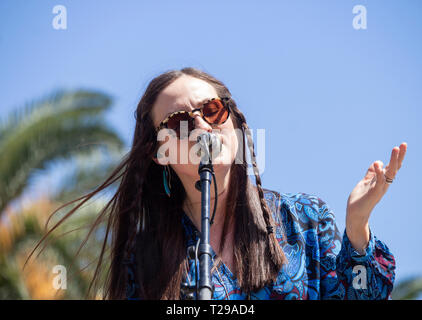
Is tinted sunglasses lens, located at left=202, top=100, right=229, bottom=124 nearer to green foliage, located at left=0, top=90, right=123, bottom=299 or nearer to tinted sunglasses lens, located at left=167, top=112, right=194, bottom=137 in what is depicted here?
tinted sunglasses lens, located at left=167, top=112, right=194, bottom=137

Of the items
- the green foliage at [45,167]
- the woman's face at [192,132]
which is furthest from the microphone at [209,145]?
the green foliage at [45,167]

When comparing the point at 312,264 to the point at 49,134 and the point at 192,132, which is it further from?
the point at 49,134

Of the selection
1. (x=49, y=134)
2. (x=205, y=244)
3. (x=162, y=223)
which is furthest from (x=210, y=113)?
(x=49, y=134)

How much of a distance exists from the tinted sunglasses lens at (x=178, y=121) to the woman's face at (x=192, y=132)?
37 mm

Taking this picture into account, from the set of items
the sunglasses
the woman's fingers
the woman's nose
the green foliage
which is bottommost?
the green foliage

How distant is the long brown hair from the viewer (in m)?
3.00

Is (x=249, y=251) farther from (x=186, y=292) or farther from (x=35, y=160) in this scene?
(x=35, y=160)

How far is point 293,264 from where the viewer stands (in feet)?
9.74

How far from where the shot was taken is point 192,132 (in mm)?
3023

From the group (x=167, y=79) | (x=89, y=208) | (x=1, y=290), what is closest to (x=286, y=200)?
(x=167, y=79)

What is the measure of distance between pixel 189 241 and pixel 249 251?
0.42 metres

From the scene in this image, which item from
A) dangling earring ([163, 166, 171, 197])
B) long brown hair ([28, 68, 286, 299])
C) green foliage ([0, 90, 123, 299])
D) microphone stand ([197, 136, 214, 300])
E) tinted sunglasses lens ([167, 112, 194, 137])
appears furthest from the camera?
green foliage ([0, 90, 123, 299])

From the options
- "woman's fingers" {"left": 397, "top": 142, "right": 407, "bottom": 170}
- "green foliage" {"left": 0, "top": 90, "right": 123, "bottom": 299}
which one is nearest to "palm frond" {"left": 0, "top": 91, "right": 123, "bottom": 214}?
"green foliage" {"left": 0, "top": 90, "right": 123, "bottom": 299}

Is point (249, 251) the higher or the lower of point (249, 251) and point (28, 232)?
the higher
